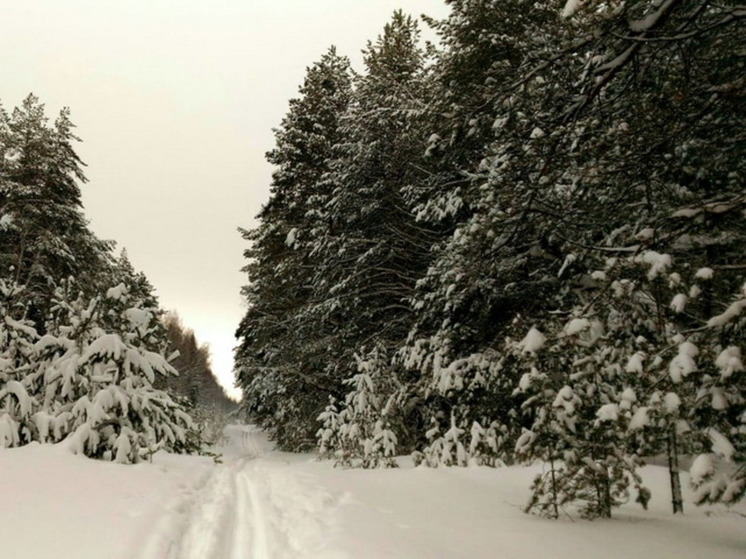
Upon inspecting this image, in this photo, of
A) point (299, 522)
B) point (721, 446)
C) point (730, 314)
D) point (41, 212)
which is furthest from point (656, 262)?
point (41, 212)

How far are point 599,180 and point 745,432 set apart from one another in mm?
3132

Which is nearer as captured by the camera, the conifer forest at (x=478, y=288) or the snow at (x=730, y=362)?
the snow at (x=730, y=362)

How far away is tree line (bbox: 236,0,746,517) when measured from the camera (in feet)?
12.4

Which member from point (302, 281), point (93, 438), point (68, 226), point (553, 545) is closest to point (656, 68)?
point (553, 545)

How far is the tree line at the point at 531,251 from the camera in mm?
3766

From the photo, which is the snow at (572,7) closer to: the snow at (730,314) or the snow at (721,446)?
the snow at (730,314)

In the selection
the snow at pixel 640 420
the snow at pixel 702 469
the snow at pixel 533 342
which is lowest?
the snow at pixel 702 469

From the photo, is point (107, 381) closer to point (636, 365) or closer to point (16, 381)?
point (16, 381)

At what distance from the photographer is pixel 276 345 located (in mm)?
19766

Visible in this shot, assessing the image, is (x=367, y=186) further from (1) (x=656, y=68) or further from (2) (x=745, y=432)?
(2) (x=745, y=432)

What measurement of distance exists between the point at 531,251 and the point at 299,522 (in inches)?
240

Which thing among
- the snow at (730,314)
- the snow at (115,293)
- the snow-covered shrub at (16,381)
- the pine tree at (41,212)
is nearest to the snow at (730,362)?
the snow at (730,314)

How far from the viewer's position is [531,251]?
8.90 meters

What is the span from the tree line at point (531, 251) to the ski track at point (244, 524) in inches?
98.9
